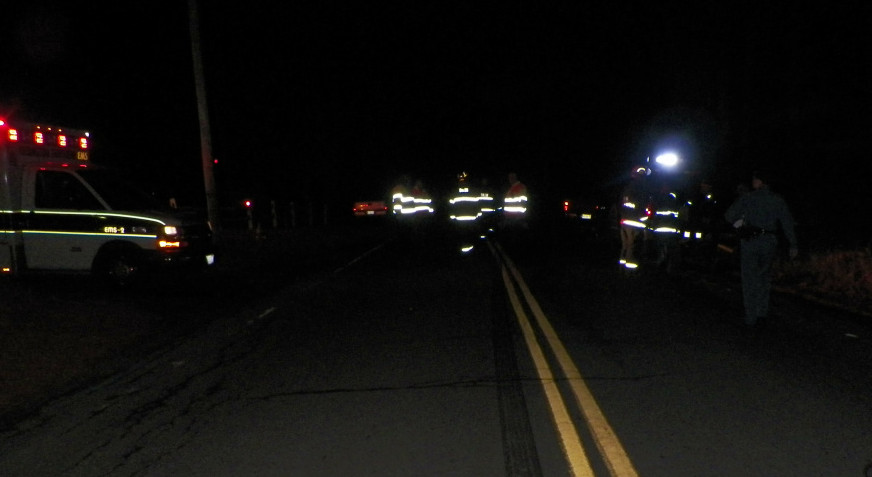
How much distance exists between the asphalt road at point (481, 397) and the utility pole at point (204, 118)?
333 inches

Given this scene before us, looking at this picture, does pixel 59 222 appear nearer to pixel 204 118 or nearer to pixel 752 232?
pixel 204 118

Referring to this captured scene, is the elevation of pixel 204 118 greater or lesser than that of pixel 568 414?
greater

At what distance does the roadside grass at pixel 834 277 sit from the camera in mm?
12758

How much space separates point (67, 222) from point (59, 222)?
0.12m

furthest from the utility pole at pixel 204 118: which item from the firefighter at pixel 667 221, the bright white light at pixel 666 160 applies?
the bright white light at pixel 666 160

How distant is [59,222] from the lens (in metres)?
14.3

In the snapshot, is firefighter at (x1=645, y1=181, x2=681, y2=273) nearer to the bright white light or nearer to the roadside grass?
the roadside grass

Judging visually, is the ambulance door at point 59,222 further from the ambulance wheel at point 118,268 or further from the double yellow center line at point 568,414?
the double yellow center line at point 568,414

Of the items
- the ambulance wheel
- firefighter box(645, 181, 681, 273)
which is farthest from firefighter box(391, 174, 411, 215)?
the ambulance wheel

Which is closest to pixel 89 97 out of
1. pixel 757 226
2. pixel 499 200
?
pixel 499 200

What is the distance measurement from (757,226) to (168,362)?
22.6 ft

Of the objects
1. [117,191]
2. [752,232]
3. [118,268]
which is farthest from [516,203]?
[752,232]

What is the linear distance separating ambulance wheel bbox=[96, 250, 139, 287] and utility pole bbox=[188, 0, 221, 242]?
17.4 ft

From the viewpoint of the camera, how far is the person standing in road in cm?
1051
